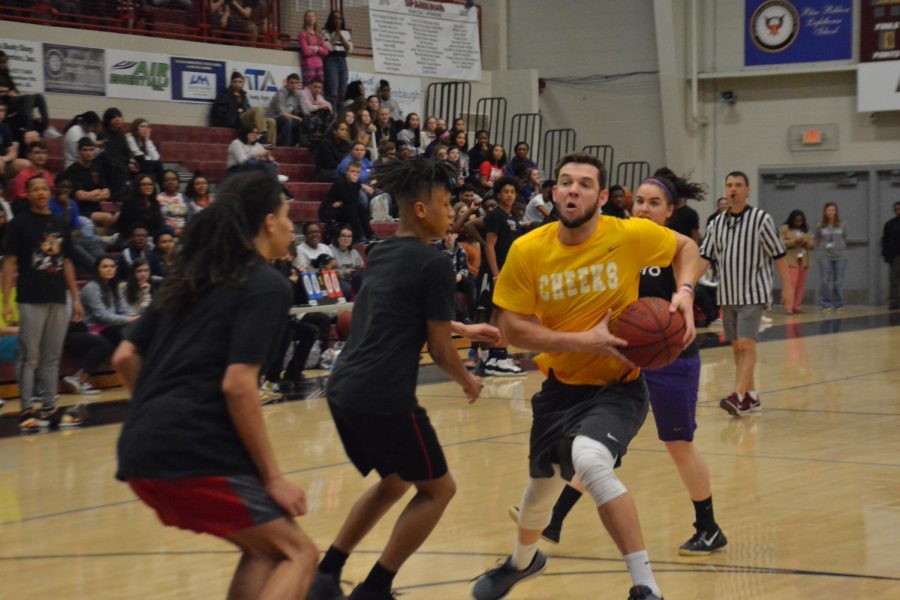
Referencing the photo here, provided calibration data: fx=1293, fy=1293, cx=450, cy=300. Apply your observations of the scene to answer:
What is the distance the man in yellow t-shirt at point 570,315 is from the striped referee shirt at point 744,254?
186 inches

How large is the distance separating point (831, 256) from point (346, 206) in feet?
33.1

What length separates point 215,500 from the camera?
11.4 ft

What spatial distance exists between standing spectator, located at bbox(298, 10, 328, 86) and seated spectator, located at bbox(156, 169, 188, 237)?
5638 mm

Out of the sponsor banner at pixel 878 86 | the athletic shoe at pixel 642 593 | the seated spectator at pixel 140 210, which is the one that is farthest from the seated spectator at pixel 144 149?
the sponsor banner at pixel 878 86

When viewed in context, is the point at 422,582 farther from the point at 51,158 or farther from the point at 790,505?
the point at 51,158

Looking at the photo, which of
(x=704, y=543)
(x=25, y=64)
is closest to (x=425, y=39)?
(x=25, y=64)

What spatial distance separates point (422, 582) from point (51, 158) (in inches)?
465

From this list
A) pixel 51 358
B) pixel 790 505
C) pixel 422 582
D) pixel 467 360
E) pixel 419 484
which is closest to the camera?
pixel 419 484

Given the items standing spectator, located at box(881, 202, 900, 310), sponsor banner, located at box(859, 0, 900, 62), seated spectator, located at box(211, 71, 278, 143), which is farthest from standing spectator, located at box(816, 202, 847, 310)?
seated spectator, located at box(211, 71, 278, 143)

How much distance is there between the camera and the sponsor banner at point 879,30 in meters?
22.4

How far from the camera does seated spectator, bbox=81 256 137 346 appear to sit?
11758 millimetres

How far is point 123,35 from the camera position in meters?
18.1

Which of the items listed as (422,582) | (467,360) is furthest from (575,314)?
(467,360)

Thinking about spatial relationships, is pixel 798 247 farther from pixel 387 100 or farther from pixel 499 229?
pixel 499 229
